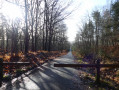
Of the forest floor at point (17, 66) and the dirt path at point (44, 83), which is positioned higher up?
the forest floor at point (17, 66)

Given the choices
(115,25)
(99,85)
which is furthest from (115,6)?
(99,85)

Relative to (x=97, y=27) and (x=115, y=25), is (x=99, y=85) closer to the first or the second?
(x=115, y=25)

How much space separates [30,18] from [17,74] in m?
19.9

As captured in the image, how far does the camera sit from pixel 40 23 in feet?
104

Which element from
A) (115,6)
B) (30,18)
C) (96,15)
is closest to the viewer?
(115,6)

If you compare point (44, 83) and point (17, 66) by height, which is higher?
point (17, 66)

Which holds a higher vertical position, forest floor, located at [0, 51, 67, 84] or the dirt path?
forest floor, located at [0, 51, 67, 84]

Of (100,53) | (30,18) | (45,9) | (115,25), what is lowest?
(100,53)

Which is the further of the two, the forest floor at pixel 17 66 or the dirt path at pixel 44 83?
the forest floor at pixel 17 66

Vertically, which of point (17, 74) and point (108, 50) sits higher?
point (108, 50)

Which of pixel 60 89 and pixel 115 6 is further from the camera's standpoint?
pixel 115 6

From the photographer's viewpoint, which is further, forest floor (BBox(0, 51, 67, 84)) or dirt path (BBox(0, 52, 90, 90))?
forest floor (BBox(0, 51, 67, 84))

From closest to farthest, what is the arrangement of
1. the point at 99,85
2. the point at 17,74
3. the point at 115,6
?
the point at 99,85 → the point at 17,74 → the point at 115,6

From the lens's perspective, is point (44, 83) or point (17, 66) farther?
point (17, 66)
